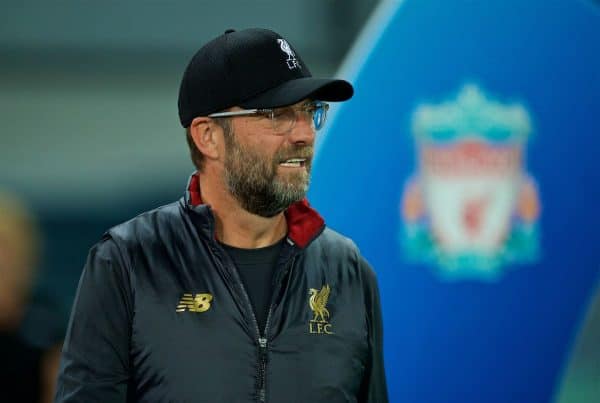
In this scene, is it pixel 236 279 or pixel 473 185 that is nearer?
pixel 236 279

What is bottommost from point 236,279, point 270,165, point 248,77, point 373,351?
point 373,351

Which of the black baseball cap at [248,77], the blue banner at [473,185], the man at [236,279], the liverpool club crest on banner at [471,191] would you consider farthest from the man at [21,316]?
A: the black baseball cap at [248,77]

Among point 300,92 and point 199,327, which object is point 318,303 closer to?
point 199,327

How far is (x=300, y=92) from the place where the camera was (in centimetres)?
142

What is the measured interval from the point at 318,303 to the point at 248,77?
0.35 meters

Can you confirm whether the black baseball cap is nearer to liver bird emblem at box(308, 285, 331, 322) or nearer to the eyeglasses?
the eyeglasses

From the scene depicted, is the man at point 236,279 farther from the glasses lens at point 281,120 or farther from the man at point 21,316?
the man at point 21,316

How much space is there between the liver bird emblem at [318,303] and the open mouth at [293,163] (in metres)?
0.19

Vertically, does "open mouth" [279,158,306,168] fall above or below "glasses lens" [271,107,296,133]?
below

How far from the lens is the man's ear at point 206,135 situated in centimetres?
150

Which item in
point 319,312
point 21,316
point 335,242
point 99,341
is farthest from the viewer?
point 21,316

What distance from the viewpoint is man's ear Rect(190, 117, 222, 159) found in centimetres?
150

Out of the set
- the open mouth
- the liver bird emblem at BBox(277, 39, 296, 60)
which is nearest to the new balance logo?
the open mouth

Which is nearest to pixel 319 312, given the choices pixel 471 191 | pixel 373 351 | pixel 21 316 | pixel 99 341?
pixel 373 351
